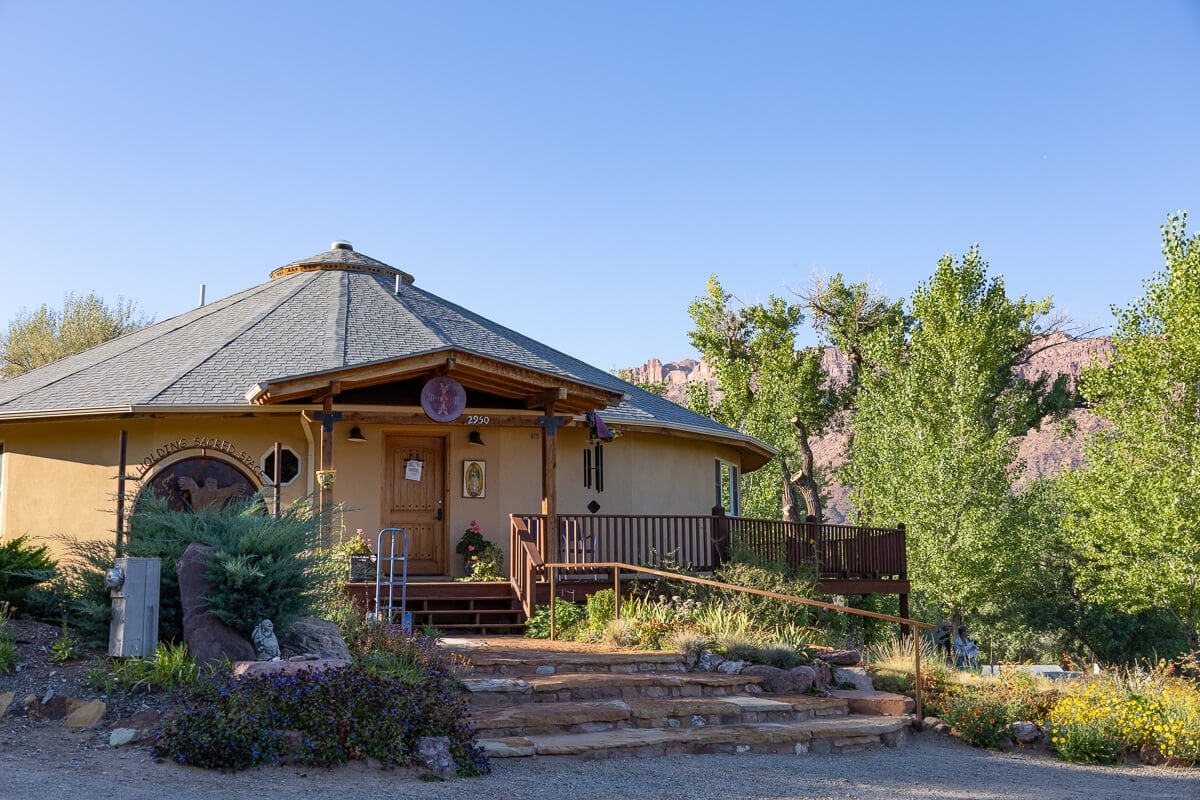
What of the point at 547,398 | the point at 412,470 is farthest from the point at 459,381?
the point at 412,470

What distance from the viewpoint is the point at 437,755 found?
271 inches

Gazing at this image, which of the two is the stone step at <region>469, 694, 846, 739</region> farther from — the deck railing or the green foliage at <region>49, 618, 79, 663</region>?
the deck railing

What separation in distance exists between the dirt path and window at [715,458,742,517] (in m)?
9.90

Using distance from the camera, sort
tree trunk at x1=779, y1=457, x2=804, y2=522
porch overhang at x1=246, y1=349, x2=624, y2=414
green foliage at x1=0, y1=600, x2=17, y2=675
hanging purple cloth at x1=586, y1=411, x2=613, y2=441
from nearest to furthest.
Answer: green foliage at x1=0, y1=600, x2=17, y2=675 < porch overhang at x1=246, y1=349, x2=624, y2=414 < hanging purple cloth at x1=586, y1=411, x2=613, y2=441 < tree trunk at x1=779, y1=457, x2=804, y2=522

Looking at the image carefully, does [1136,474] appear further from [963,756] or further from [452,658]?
[452,658]

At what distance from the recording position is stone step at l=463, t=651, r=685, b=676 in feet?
32.1

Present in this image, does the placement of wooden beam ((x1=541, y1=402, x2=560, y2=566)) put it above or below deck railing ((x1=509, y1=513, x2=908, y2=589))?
above

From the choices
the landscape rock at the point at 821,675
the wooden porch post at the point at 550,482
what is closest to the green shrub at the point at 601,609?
the wooden porch post at the point at 550,482

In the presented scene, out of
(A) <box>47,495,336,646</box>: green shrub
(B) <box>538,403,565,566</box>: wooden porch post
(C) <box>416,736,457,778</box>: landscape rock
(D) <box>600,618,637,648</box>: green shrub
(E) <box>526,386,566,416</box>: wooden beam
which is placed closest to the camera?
(C) <box>416,736,457,778</box>: landscape rock

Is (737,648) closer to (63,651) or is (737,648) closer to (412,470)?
(63,651)

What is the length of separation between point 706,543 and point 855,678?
483 cm

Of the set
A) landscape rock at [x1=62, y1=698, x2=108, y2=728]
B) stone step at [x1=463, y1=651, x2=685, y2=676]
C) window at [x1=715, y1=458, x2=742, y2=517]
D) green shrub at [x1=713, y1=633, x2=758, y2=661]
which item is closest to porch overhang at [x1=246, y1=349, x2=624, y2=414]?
stone step at [x1=463, y1=651, x2=685, y2=676]

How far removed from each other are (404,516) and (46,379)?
6501 millimetres

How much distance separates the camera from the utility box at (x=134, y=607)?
766 cm
